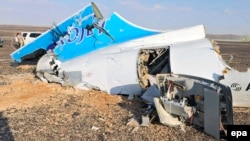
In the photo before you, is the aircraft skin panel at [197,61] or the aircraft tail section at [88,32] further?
the aircraft tail section at [88,32]

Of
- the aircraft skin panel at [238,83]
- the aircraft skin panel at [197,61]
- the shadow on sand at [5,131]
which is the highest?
the aircraft skin panel at [197,61]

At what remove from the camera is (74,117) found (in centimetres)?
849

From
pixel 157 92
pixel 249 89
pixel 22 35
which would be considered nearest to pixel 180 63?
pixel 157 92

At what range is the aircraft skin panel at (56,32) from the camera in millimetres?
11906

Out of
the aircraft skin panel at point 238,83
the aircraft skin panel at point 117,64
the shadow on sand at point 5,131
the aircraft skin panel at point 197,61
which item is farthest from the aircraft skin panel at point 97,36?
the shadow on sand at point 5,131

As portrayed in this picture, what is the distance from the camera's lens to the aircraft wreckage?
7.51 meters

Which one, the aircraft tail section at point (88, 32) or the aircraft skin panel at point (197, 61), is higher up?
the aircraft tail section at point (88, 32)

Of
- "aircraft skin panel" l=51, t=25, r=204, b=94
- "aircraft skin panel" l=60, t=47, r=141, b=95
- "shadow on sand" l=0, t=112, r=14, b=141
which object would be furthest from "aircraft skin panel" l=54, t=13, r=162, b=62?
"shadow on sand" l=0, t=112, r=14, b=141

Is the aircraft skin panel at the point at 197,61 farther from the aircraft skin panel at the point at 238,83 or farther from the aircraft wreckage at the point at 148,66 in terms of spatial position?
the aircraft skin panel at the point at 238,83

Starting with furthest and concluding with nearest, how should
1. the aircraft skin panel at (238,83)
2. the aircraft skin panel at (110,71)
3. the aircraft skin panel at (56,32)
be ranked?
the aircraft skin panel at (56,32) < the aircraft skin panel at (110,71) < the aircraft skin panel at (238,83)

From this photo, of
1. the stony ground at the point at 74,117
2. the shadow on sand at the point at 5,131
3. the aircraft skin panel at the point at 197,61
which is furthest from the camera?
the aircraft skin panel at the point at 197,61

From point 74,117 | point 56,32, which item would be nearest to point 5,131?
point 74,117

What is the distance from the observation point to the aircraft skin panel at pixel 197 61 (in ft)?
29.0

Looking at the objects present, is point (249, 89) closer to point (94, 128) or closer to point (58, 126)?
point (94, 128)
